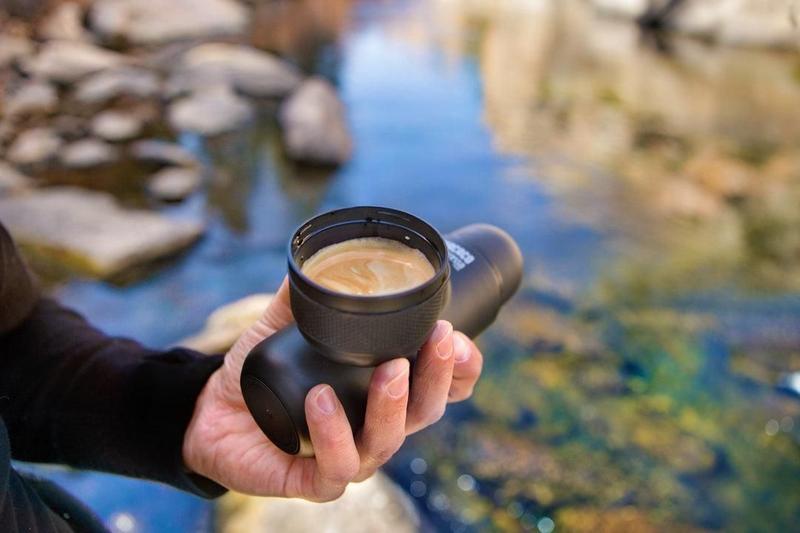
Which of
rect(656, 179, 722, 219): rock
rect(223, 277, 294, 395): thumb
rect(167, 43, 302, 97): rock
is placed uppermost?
rect(223, 277, 294, 395): thumb

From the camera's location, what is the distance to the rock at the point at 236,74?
253 inches

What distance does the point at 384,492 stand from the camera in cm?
239

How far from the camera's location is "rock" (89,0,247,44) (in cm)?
800

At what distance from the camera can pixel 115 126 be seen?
538cm

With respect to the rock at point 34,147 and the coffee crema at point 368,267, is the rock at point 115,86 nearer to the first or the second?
the rock at point 34,147

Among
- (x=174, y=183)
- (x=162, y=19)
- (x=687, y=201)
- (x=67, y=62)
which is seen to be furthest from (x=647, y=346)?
(x=162, y=19)

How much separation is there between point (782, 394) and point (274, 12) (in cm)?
890

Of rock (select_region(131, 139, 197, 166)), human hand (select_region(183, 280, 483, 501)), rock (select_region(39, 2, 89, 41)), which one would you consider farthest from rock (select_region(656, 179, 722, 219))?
rock (select_region(39, 2, 89, 41))

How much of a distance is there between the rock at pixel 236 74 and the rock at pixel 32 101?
103 cm

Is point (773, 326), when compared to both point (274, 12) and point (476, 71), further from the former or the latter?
point (274, 12)

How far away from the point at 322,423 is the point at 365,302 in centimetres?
23

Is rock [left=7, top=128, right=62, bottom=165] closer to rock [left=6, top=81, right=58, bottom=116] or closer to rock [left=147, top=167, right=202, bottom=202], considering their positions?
rock [left=6, top=81, right=58, bottom=116]

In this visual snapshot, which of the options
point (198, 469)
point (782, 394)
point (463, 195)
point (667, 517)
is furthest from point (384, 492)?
point (463, 195)

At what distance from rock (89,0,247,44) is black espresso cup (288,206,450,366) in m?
7.91
